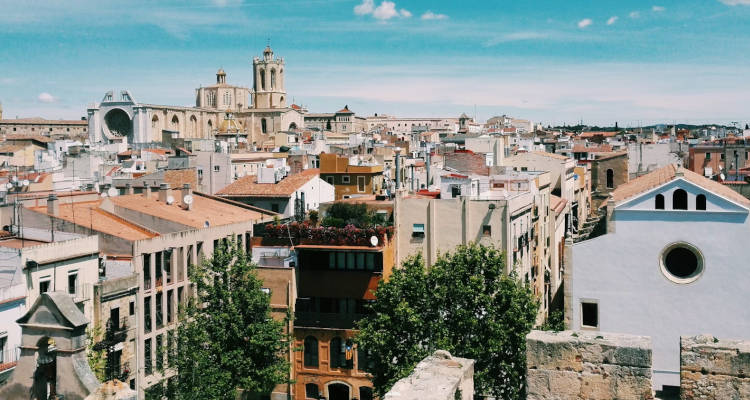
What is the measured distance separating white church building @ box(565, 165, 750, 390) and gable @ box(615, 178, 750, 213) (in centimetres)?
3

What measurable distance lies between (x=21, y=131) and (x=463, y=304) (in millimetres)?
176915

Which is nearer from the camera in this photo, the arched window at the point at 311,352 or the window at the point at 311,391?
the arched window at the point at 311,352

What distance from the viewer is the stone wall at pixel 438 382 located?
1226cm

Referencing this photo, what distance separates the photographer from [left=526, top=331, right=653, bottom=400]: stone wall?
42.6 feet

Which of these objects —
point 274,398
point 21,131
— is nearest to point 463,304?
point 274,398

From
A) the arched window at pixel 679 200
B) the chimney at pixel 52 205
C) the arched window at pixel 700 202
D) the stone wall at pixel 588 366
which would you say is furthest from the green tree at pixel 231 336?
the stone wall at pixel 588 366

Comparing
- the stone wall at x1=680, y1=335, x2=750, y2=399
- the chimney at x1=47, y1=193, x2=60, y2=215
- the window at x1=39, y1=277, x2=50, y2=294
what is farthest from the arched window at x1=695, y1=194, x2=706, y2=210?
the chimney at x1=47, y1=193, x2=60, y2=215

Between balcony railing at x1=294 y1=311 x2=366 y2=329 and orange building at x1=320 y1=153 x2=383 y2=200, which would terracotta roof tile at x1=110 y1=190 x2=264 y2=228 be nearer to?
balcony railing at x1=294 y1=311 x2=366 y2=329

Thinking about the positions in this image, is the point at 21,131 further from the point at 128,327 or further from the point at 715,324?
the point at 715,324

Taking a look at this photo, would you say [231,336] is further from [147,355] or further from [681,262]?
[681,262]

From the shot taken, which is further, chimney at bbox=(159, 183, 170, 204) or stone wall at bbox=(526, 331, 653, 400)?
chimney at bbox=(159, 183, 170, 204)

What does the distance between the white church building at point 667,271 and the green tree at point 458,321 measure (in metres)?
2.29

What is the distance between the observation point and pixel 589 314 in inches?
1148

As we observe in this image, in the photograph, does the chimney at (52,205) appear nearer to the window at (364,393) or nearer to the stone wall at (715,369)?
the window at (364,393)
